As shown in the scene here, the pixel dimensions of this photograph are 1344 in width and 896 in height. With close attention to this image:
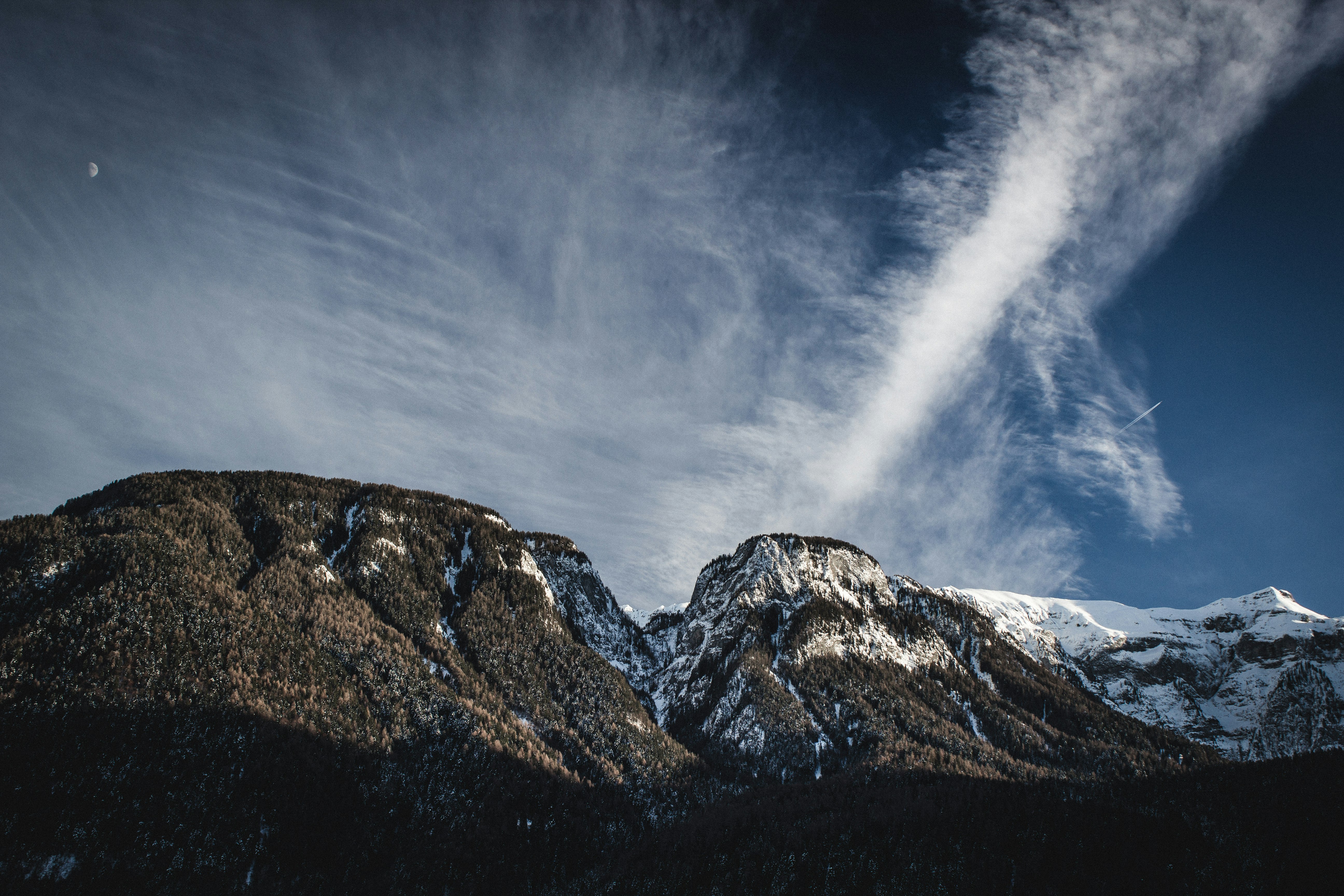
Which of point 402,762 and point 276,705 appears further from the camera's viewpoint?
point 402,762

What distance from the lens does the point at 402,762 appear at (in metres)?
124

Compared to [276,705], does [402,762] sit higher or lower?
lower

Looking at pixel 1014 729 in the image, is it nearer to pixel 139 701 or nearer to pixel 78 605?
pixel 139 701

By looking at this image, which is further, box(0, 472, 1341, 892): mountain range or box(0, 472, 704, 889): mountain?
box(0, 472, 1341, 892): mountain range

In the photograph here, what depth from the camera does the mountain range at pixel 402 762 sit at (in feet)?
320

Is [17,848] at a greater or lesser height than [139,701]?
lesser

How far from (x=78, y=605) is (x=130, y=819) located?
133 feet

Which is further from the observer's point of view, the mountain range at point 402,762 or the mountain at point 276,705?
the mountain range at point 402,762

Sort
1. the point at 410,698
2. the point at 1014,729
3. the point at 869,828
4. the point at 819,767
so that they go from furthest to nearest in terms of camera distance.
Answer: the point at 1014,729
the point at 819,767
the point at 410,698
the point at 869,828

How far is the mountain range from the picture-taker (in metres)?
97.6

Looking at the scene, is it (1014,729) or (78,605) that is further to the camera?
(1014,729)

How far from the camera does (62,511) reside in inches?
5955

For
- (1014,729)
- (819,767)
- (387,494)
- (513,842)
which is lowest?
(513,842)

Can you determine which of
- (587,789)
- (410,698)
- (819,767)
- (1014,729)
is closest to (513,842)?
(587,789)
